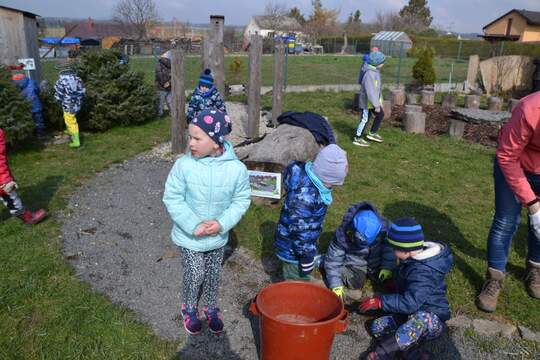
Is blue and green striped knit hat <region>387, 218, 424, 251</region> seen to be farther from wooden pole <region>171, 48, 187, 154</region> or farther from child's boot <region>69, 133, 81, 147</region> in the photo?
child's boot <region>69, 133, 81, 147</region>

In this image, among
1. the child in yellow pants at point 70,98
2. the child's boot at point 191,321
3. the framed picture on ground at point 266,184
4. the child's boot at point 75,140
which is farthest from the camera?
the child's boot at point 75,140

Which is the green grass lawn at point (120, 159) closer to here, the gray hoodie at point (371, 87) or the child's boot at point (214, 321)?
the child's boot at point (214, 321)

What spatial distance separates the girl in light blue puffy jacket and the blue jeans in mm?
1974

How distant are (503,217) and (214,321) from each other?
2345 mm

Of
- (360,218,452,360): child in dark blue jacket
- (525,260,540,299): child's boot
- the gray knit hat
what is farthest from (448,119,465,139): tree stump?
the gray knit hat

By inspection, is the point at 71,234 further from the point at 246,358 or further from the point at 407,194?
the point at 407,194

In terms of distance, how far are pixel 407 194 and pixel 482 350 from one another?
3186 mm

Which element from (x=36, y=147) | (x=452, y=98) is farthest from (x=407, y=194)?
(x=452, y=98)

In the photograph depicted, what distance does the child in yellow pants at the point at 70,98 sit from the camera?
8.14 m

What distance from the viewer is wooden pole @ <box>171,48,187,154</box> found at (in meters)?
7.33

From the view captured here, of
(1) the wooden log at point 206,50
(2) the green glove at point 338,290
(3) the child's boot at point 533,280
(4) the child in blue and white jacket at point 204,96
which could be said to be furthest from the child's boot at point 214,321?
(1) the wooden log at point 206,50

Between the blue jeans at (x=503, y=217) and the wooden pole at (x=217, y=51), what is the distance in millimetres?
5258

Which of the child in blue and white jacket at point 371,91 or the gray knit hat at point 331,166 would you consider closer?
the gray knit hat at point 331,166

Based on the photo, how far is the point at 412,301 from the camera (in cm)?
311
